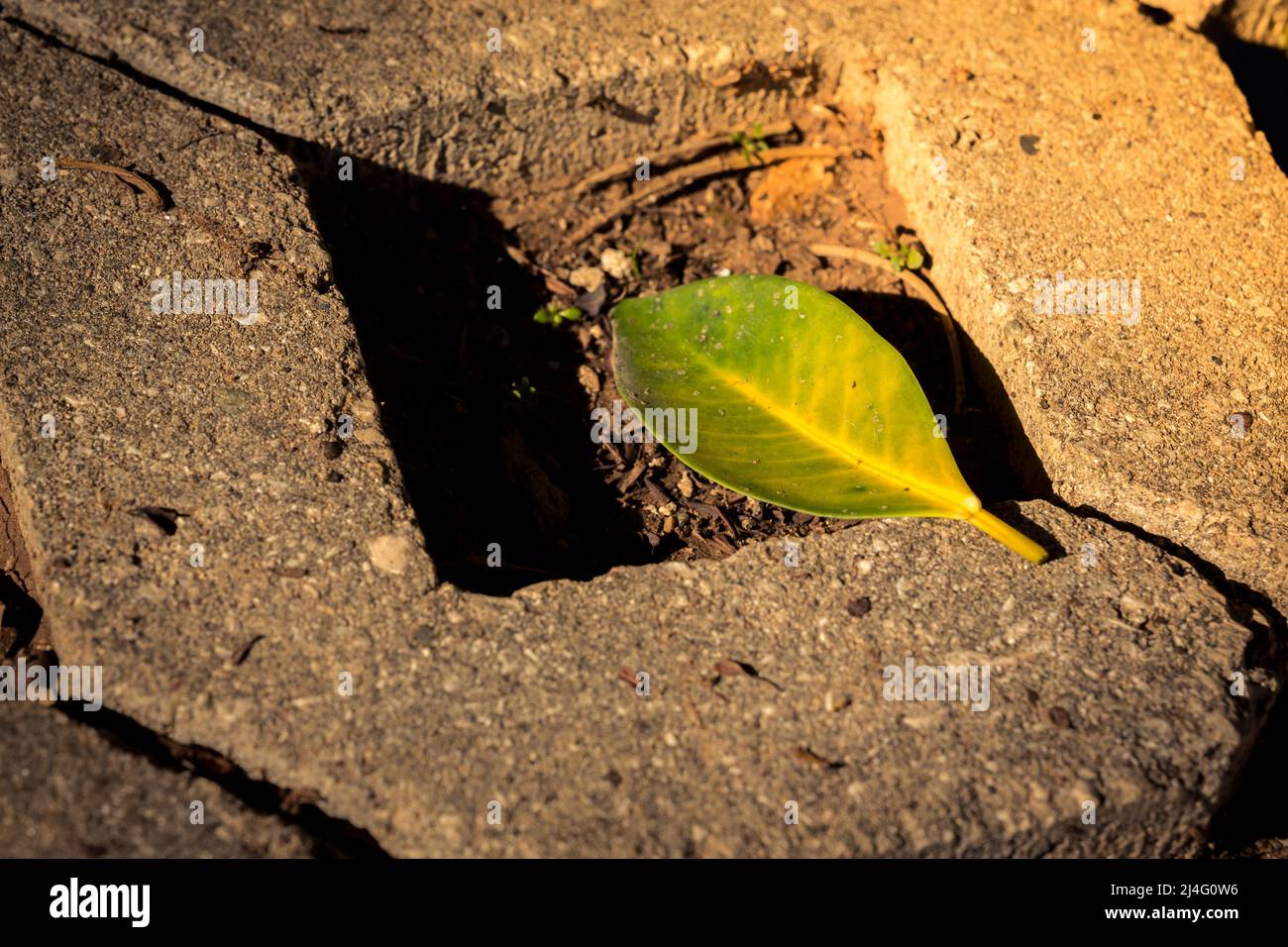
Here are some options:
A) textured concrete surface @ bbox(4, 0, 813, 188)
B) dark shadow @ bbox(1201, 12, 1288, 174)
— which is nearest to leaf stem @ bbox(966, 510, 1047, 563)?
textured concrete surface @ bbox(4, 0, 813, 188)

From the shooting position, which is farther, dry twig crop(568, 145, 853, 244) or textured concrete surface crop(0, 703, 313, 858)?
dry twig crop(568, 145, 853, 244)

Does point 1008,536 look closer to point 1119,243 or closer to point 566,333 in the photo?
point 1119,243

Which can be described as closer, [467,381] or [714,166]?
[467,381]

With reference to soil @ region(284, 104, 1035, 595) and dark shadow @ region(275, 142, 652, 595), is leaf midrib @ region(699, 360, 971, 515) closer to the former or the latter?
soil @ region(284, 104, 1035, 595)

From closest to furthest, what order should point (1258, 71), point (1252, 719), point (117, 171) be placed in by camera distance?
point (1252, 719), point (117, 171), point (1258, 71)

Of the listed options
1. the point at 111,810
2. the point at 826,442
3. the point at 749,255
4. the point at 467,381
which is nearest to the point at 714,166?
the point at 749,255

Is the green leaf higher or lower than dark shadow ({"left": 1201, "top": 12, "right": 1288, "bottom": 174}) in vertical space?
lower

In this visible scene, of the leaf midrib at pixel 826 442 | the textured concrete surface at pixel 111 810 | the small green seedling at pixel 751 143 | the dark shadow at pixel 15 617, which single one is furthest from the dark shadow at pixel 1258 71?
the dark shadow at pixel 15 617
